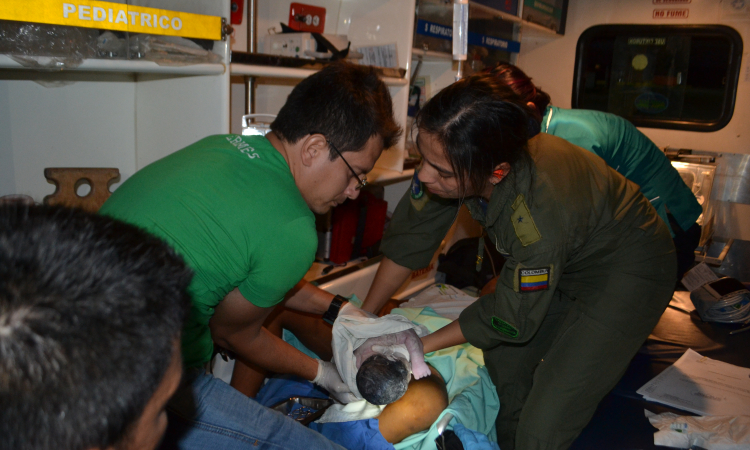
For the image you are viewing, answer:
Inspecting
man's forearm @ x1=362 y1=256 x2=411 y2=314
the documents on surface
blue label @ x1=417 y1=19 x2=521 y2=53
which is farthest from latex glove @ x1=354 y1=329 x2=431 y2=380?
blue label @ x1=417 y1=19 x2=521 y2=53

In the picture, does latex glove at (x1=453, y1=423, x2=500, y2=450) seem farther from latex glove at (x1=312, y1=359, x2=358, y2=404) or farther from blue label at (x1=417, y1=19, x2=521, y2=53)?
blue label at (x1=417, y1=19, x2=521, y2=53)

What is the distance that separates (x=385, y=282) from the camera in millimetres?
1982

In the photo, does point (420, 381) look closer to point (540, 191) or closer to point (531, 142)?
point (540, 191)

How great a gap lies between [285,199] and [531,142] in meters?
0.75

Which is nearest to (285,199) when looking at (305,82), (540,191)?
(305,82)

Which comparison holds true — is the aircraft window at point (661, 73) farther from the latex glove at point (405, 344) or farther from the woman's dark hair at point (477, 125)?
the latex glove at point (405, 344)

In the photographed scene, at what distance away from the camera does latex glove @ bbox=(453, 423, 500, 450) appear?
1.61 meters

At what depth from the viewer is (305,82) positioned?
1341 mm

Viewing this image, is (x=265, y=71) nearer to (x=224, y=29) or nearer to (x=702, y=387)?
(x=224, y=29)

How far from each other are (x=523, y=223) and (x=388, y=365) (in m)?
0.52

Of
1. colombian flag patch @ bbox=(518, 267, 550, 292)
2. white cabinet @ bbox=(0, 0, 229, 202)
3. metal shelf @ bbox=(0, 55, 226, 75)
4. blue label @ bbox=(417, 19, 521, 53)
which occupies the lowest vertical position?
colombian flag patch @ bbox=(518, 267, 550, 292)

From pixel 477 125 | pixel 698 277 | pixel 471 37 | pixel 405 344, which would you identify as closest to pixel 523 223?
pixel 477 125

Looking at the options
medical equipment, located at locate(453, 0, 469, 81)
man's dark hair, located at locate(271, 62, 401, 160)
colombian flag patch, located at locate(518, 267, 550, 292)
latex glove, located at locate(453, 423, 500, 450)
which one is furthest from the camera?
medical equipment, located at locate(453, 0, 469, 81)

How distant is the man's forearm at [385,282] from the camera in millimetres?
1960
